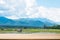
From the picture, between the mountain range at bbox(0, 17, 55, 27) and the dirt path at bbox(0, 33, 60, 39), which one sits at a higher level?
the mountain range at bbox(0, 17, 55, 27)

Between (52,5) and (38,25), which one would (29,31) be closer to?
(38,25)

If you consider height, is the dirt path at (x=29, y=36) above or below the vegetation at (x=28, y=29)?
below

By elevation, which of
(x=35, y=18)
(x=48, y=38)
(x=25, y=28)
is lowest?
(x=48, y=38)

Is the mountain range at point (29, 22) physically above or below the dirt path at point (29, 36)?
above

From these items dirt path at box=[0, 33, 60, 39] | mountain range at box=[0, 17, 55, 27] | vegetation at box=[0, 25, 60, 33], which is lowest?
dirt path at box=[0, 33, 60, 39]

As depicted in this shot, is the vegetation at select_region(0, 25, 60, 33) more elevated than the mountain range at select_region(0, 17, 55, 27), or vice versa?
the mountain range at select_region(0, 17, 55, 27)

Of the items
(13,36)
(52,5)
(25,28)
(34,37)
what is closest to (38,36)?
(34,37)

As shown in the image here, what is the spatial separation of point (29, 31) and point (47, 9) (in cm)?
35

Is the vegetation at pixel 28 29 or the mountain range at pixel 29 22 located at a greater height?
the mountain range at pixel 29 22

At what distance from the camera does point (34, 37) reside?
169 centimetres

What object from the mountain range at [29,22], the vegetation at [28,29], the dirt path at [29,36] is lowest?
the dirt path at [29,36]

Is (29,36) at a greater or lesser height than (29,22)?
lesser

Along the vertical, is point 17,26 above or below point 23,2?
below

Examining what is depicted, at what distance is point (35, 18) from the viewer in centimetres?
172
